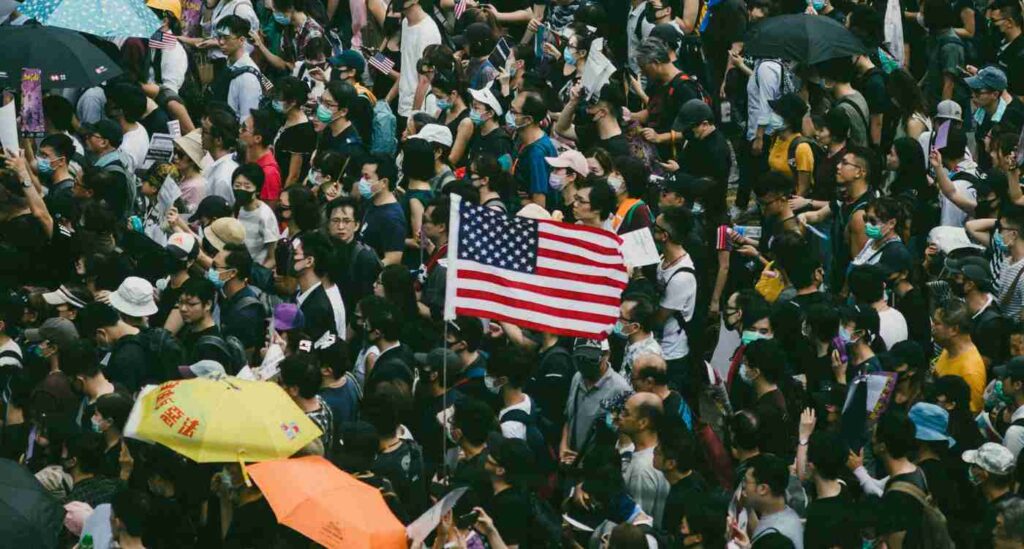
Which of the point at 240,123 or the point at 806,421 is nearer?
the point at 806,421

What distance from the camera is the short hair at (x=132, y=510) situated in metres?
11.2

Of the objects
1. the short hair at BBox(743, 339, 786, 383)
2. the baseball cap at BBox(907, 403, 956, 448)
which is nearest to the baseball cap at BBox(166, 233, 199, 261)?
the short hair at BBox(743, 339, 786, 383)

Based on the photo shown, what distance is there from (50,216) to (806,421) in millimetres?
5890

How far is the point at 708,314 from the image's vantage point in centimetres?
1598

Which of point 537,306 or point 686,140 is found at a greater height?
point 537,306

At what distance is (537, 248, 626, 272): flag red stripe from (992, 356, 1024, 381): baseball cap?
7.81 ft

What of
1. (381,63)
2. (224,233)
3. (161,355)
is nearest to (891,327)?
(224,233)

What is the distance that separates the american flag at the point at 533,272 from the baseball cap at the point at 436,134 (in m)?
4.07

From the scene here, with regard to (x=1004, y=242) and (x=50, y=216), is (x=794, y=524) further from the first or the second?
(x=50, y=216)

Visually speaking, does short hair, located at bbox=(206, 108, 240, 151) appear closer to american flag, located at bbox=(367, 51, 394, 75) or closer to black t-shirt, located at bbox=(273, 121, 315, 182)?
black t-shirt, located at bbox=(273, 121, 315, 182)

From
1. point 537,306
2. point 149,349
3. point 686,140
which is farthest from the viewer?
point 686,140

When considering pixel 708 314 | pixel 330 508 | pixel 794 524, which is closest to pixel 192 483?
pixel 330 508

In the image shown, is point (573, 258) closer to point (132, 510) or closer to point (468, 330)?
point (468, 330)

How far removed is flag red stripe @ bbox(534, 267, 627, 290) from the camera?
501 inches
